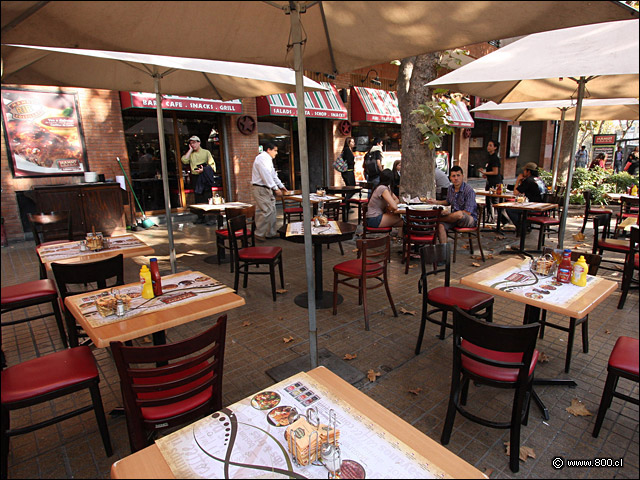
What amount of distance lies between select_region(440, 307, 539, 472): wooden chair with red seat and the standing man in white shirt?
6314mm

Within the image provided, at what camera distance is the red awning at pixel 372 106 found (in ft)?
48.2

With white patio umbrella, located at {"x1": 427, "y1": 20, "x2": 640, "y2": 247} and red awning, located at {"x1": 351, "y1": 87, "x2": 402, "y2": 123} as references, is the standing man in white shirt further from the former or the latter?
red awning, located at {"x1": 351, "y1": 87, "x2": 402, "y2": 123}

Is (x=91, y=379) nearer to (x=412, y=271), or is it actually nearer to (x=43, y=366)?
(x=43, y=366)

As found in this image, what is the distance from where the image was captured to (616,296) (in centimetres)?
530

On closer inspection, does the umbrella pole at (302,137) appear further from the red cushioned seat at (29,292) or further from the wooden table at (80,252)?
the red cushioned seat at (29,292)

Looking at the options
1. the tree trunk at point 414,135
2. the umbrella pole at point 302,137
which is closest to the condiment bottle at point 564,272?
the umbrella pole at point 302,137

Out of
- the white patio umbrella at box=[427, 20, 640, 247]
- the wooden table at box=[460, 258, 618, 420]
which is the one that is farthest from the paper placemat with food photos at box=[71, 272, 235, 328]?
the white patio umbrella at box=[427, 20, 640, 247]

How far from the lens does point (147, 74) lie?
207 inches

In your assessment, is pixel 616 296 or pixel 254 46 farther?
pixel 616 296

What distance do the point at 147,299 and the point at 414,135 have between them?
636 cm

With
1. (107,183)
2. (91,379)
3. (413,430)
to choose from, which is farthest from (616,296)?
(107,183)

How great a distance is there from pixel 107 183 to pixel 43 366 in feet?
24.6

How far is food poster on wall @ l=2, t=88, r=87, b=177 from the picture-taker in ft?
28.1

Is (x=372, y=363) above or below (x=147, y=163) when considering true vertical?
below
